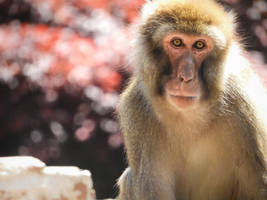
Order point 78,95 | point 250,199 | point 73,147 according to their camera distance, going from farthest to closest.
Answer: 1. point 73,147
2. point 78,95
3. point 250,199

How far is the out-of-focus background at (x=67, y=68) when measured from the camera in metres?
7.05

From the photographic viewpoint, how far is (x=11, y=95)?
737cm

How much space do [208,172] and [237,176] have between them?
0.84 feet

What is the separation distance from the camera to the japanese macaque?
4770 millimetres

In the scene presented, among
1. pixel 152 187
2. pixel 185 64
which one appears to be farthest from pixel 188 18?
pixel 152 187

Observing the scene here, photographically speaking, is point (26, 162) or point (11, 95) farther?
point (11, 95)

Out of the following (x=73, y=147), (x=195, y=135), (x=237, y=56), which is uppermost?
(x=237, y=56)

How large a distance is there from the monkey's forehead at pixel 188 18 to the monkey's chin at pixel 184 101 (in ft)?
1.81

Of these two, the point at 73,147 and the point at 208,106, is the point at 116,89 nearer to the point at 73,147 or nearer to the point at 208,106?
the point at 73,147

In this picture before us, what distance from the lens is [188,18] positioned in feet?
15.8

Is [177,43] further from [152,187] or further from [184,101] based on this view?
[152,187]

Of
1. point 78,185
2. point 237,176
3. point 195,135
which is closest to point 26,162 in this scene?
point 78,185

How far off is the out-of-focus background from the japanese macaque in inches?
64.8

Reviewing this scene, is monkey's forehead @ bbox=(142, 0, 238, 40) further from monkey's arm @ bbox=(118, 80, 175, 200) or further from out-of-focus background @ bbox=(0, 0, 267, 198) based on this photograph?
out-of-focus background @ bbox=(0, 0, 267, 198)
